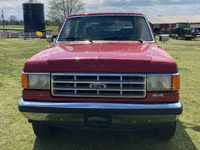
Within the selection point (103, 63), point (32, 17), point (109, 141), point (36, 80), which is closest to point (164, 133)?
point (109, 141)

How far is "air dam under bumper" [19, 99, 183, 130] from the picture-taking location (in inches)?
106

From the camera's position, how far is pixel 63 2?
54844 millimetres

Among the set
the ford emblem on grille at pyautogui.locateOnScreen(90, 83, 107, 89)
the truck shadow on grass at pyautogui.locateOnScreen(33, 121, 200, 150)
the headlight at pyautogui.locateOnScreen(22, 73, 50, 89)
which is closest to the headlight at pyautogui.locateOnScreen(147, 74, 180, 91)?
the ford emblem on grille at pyautogui.locateOnScreen(90, 83, 107, 89)

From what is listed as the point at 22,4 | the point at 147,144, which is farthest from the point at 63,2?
the point at 147,144

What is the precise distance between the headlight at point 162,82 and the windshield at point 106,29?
140 cm

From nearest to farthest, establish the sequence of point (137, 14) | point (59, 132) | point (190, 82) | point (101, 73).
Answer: point (101, 73)
point (59, 132)
point (137, 14)
point (190, 82)

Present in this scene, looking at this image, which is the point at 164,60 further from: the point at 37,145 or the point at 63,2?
the point at 63,2

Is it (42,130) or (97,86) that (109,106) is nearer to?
(97,86)

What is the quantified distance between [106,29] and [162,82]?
6.00 ft

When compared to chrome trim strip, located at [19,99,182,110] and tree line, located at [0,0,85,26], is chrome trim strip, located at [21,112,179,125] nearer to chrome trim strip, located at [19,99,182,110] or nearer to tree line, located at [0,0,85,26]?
chrome trim strip, located at [19,99,182,110]

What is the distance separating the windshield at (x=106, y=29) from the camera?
13.4ft

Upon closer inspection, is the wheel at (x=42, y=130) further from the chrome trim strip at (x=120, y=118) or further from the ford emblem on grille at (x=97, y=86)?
the ford emblem on grille at (x=97, y=86)

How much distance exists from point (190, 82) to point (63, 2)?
51.7 m

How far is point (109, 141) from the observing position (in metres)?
3.51
